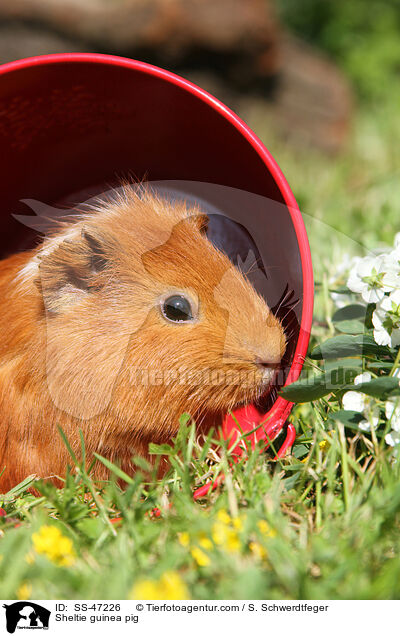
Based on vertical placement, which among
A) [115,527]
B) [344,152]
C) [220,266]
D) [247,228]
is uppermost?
[344,152]

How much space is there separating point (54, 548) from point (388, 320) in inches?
49.5

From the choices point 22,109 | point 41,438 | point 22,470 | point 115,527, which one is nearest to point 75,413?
point 41,438

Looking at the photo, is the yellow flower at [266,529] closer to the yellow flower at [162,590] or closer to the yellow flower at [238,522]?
the yellow flower at [238,522]

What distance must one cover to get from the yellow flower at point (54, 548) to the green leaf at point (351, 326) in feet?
4.08

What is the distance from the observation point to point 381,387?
180 cm

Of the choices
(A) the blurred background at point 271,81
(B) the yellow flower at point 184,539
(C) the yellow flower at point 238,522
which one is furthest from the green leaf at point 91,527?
(A) the blurred background at point 271,81

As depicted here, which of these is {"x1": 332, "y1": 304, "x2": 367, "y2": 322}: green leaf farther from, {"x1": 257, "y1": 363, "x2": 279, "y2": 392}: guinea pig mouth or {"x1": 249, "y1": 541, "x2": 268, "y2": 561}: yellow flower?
{"x1": 249, "y1": 541, "x2": 268, "y2": 561}: yellow flower

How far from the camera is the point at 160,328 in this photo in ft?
6.47

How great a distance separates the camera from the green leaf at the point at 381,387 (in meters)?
1.79

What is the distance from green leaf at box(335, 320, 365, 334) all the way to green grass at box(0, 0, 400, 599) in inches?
11.2

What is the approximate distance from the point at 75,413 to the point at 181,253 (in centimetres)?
66

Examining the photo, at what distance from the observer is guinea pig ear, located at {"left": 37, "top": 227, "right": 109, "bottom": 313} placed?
6.52ft

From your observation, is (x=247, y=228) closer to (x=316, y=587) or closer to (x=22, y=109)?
(x=22, y=109)
